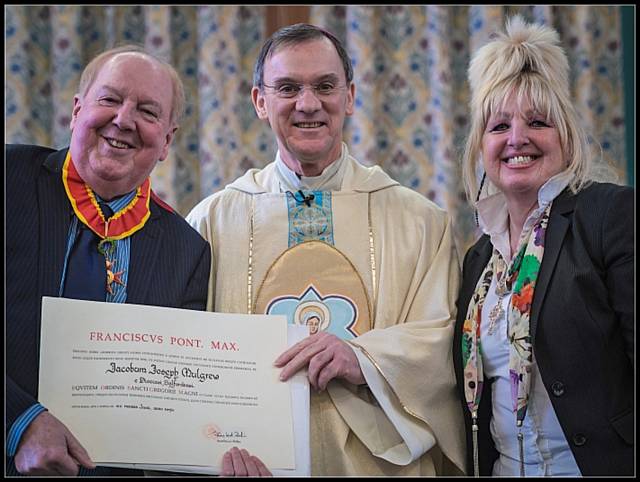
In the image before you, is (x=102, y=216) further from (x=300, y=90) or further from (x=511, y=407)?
(x=511, y=407)

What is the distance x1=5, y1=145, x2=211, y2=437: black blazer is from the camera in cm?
225

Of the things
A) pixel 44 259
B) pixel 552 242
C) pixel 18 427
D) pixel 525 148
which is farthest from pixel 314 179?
pixel 18 427

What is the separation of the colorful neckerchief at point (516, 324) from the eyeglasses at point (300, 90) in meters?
0.73

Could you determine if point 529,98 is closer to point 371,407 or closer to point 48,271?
point 371,407

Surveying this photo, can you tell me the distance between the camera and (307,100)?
2807 millimetres

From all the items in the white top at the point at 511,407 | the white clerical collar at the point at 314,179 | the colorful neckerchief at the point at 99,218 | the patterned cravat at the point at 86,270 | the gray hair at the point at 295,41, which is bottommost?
Answer: the white top at the point at 511,407

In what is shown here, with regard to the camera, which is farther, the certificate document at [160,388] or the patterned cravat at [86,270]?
the patterned cravat at [86,270]

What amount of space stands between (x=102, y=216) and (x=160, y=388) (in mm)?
550

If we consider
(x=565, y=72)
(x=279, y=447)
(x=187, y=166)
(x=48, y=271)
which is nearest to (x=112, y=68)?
(x=48, y=271)

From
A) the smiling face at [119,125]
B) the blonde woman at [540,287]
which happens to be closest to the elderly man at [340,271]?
the blonde woman at [540,287]

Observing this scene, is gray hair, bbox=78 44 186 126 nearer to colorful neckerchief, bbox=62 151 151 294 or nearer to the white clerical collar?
colorful neckerchief, bbox=62 151 151 294

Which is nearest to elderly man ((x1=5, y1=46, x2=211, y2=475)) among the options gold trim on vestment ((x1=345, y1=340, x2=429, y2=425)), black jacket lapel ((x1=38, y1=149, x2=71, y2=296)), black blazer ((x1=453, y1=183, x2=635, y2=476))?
black jacket lapel ((x1=38, y1=149, x2=71, y2=296))

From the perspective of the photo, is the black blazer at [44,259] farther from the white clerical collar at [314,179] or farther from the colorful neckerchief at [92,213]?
the white clerical collar at [314,179]

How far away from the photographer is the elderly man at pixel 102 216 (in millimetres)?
2314
